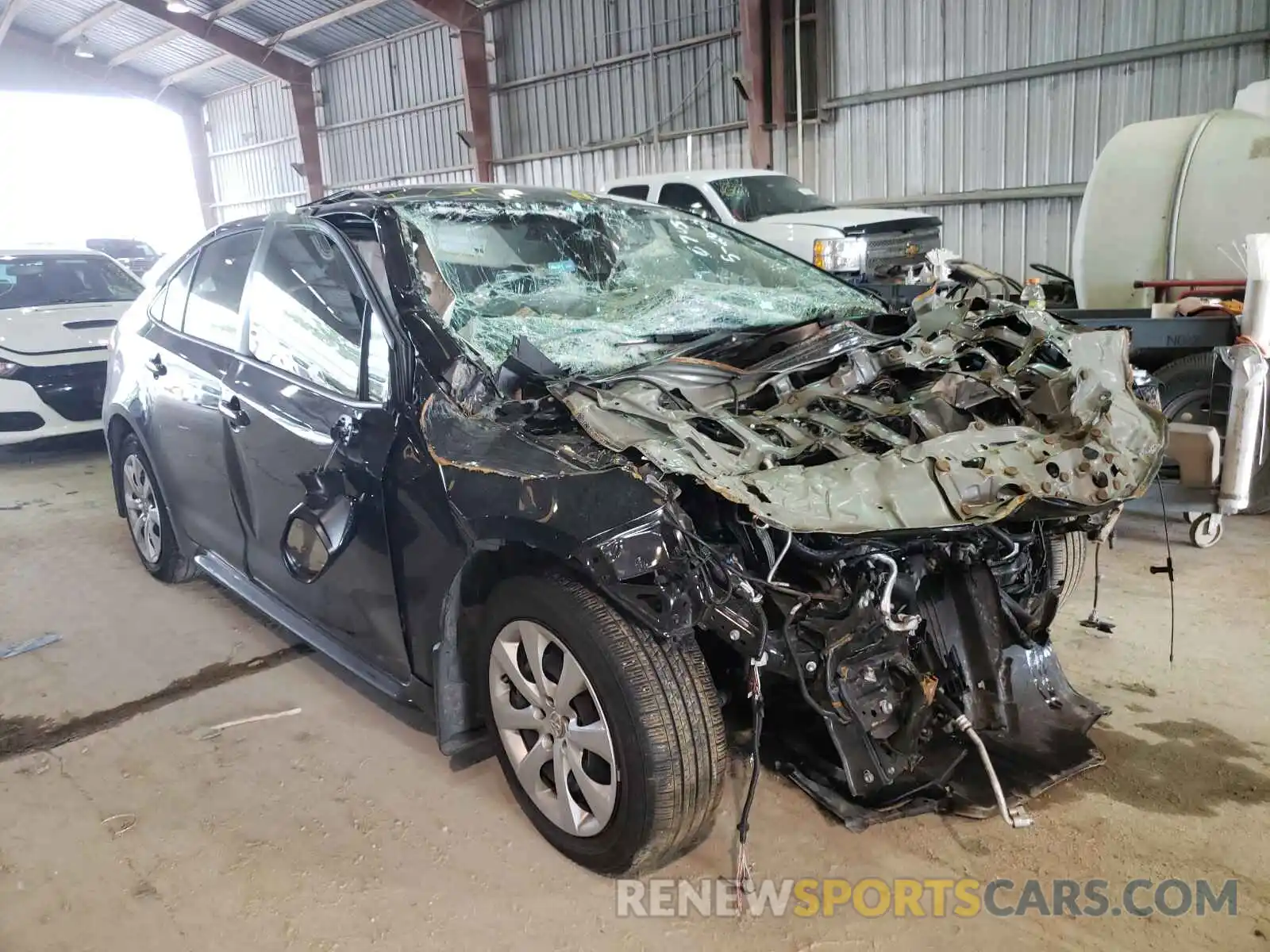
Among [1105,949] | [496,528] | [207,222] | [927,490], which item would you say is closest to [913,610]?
[927,490]

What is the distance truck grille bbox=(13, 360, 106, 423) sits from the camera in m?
6.46

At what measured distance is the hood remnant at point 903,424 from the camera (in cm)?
177

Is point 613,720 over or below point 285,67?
below

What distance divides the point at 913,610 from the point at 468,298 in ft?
4.62

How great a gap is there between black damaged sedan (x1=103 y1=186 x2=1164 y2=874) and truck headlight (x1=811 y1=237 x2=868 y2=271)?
4985 mm

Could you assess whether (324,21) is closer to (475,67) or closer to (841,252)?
(475,67)

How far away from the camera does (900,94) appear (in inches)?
379

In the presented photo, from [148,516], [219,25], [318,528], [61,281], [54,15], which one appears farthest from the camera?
[54,15]

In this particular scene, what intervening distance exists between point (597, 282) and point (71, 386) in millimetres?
5531

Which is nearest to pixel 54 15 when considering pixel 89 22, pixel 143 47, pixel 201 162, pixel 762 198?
pixel 89 22

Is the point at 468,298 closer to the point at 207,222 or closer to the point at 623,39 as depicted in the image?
the point at 623,39

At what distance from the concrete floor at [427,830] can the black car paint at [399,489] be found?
0.30 metres

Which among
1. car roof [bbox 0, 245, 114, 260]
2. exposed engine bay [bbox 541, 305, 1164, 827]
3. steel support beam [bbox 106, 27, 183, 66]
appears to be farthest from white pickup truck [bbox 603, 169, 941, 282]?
steel support beam [bbox 106, 27, 183, 66]

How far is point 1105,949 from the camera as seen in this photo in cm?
182
